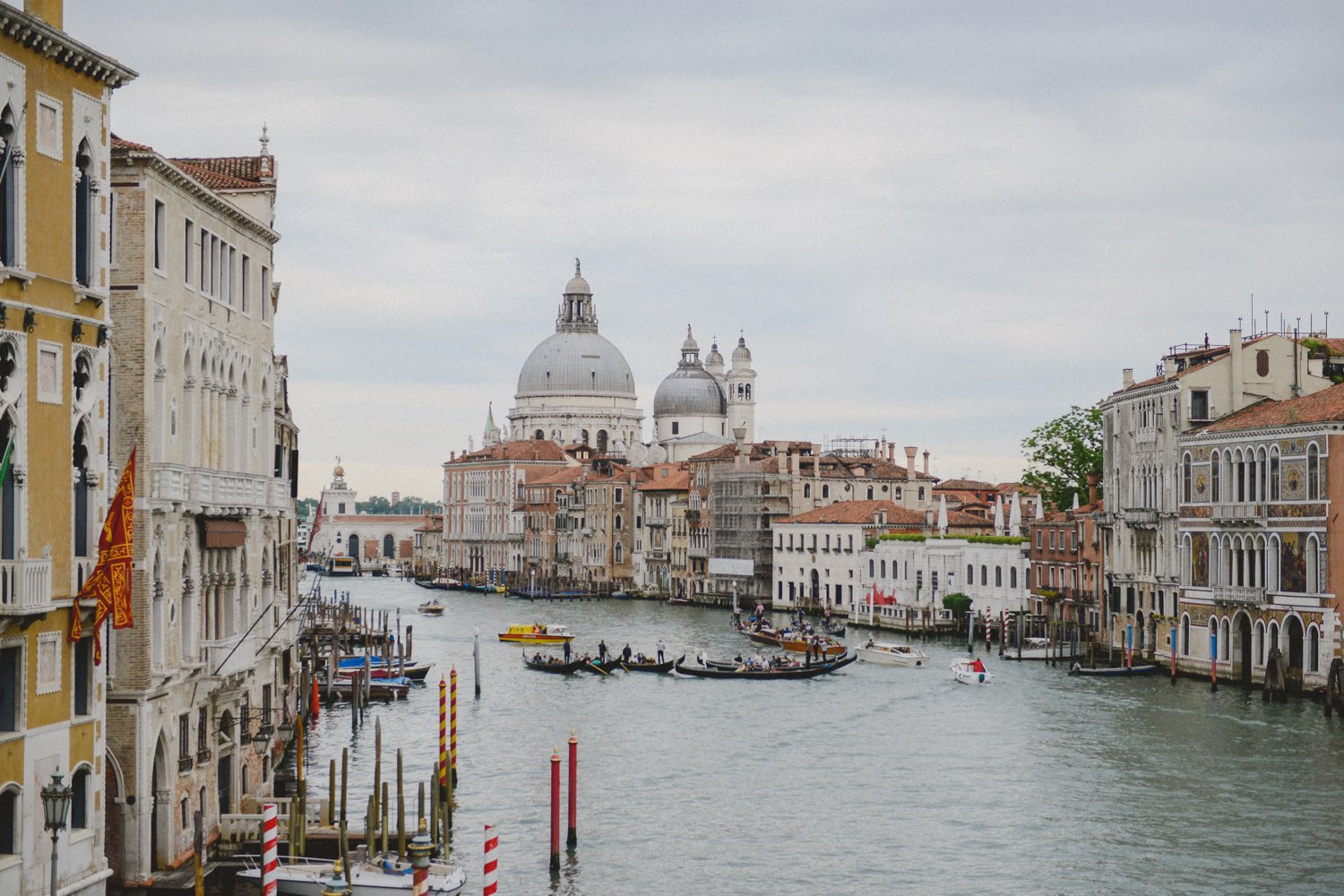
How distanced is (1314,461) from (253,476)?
63.7 ft

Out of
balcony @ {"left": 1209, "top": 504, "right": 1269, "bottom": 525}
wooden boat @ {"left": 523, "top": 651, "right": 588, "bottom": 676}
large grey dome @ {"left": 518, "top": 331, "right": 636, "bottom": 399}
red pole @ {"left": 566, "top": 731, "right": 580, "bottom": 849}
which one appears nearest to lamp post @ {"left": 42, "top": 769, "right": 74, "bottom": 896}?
red pole @ {"left": 566, "top": 731, "right": 580, "bottom": 849}

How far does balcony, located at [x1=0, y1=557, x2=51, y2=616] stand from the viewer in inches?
441

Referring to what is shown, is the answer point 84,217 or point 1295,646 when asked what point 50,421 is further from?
point 1295,646

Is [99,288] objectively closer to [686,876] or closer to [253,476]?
[253,476]

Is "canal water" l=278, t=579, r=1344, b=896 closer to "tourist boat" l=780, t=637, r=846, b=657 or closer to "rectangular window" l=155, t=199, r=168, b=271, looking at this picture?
"tourist boat" l=780, t=637, r=846, b=657

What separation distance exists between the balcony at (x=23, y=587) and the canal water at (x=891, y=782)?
7065 millimetres

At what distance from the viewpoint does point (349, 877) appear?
15586mm

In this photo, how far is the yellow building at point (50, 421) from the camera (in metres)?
11.3

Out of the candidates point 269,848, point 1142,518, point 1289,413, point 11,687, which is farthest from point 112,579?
point 1142,518

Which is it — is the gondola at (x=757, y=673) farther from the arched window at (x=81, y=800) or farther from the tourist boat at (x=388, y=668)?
the arched window at (x=81, y=800)

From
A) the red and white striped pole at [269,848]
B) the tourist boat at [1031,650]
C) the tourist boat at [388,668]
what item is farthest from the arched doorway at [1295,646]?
the red and white striped pole at [269,848]

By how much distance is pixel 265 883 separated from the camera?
46.2 ft

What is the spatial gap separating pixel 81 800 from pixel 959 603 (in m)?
39.3

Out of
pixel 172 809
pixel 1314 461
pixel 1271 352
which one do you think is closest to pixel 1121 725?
pixel 1314 461
